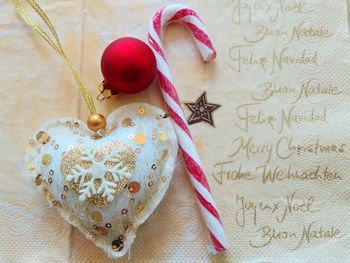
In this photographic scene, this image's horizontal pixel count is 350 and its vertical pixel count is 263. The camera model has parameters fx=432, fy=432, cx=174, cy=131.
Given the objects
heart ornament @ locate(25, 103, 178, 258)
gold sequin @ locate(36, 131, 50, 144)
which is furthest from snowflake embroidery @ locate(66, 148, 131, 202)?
gold sequin @ locate(36, 131, 50, 144)

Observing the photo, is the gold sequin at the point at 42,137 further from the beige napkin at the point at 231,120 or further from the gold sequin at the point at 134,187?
the gold sequin at the point at 134,187

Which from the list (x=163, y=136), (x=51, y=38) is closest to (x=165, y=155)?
(x=163, y=136)

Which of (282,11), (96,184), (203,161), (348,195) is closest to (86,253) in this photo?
(96,184)

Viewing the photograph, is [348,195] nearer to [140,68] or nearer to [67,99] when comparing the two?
[140,68]

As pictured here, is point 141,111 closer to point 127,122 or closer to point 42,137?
point 127,122

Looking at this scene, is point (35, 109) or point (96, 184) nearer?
point (96, 184)

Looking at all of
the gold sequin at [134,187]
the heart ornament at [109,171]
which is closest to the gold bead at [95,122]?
the heart ornament at [109,171]
